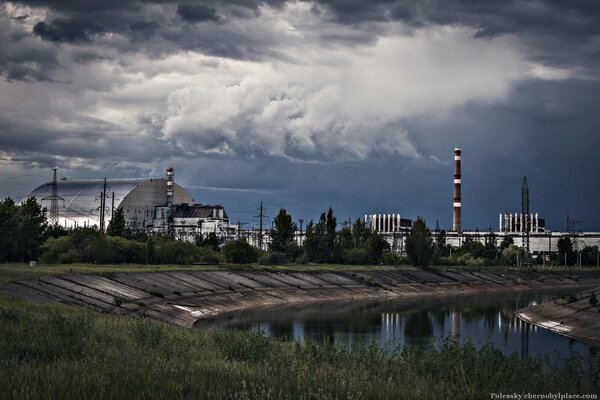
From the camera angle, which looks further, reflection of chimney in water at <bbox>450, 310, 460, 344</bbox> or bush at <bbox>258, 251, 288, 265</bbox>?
bush at <bbox>258, 251, 288, 265</bbox>

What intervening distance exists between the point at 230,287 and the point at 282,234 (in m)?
47.5

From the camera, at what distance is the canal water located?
50906mm

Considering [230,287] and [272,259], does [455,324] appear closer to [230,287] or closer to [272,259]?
[230,287]

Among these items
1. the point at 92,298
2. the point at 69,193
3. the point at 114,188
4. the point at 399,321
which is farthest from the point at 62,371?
the point at 69,193

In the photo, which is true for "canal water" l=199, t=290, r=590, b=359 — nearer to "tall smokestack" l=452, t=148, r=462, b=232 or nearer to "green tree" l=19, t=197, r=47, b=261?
"green tree" l=19, t=197, r=47, b=261

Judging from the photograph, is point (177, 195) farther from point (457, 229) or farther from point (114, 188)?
point (457, 229)

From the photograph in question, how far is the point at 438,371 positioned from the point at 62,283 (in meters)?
42.8

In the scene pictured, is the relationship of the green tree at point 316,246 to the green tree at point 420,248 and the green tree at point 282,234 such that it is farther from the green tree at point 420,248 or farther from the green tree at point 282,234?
the green tree at point 420,248

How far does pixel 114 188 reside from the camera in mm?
187125

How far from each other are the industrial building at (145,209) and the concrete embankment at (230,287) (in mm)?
70517

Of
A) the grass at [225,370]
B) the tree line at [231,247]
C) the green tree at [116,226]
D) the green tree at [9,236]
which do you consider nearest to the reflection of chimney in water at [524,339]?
the grass at [225,370]

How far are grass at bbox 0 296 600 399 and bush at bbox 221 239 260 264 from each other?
7871 centimetres

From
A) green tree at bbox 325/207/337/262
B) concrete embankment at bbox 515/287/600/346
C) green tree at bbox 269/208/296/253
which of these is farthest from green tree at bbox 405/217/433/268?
concrete embankment at bbox 515/287/600/346

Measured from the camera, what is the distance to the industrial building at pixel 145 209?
179375 millimetres
